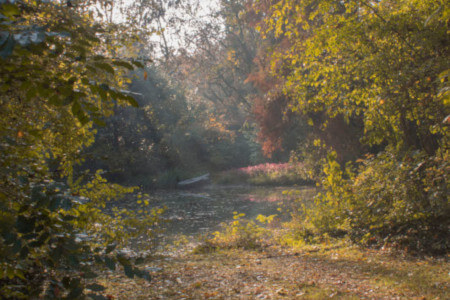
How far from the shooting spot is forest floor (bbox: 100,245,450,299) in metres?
3.82

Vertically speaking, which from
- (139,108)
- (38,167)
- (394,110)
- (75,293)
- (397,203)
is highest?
(139,108)

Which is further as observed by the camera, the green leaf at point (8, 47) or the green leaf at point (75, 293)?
the green leaf at point (75, 293)

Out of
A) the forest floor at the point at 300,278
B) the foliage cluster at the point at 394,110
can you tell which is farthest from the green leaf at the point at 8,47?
the foliage cluster at the point at 394,110

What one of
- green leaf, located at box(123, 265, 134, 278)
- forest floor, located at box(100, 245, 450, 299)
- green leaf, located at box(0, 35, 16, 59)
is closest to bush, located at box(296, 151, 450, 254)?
forest floor, located at box(100, 245, 450, 299)

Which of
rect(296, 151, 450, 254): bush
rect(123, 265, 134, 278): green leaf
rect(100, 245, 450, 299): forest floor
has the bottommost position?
rect(100, 245, 450, 299): forest floor

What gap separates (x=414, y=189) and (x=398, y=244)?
2.82ft

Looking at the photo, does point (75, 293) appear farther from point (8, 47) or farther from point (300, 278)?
point (300, 278)

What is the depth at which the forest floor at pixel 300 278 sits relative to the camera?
382cm

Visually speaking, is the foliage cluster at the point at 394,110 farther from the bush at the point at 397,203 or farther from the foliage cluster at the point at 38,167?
the foliage cluster at the point at 38,167

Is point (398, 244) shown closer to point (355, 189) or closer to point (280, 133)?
point (355, 189)

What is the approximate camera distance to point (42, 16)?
3.66 metres

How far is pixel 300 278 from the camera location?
4.53 meters

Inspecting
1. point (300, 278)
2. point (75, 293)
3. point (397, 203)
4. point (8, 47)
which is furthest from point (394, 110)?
point (8, 47)

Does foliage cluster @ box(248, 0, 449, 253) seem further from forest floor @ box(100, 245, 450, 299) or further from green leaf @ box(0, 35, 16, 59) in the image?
green leaf @ box(0, 35, 16, 59)
